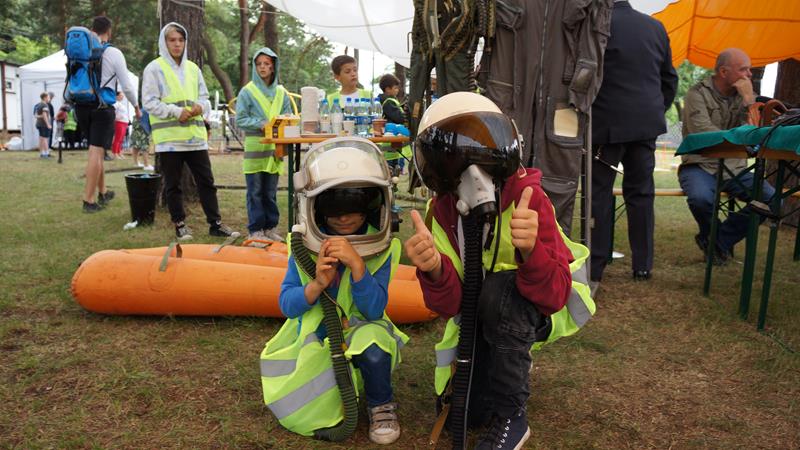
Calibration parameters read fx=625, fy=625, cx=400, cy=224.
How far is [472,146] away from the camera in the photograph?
1.87 meters

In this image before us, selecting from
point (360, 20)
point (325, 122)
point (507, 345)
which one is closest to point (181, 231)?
point (325, 122)

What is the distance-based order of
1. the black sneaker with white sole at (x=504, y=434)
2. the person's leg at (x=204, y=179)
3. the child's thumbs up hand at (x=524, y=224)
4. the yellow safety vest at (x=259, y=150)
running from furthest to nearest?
the person's leg at (x=204, y=179), the yellow safety vest at (x=259, y=150), the black sneaker with white sole at (x=504, y=434), the child's thumbs up hand at (x=524, y=224)

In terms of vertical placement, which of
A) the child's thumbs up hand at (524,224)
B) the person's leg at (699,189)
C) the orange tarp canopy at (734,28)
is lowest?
the person's leg at (699,189)

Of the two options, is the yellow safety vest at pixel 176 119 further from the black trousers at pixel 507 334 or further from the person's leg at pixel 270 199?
the black trousers at pixel 507 334

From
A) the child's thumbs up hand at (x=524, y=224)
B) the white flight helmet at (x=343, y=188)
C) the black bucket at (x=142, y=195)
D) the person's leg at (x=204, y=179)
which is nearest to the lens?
the child's thumbs up hand at (x=524, y=224)

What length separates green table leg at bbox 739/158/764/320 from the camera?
3.40 meters

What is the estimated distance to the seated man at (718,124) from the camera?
4.88 metres

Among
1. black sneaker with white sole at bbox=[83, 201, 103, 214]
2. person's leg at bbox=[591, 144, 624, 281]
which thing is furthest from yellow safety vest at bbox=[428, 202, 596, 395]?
black sneaker with white sole at bbox=[83, 201, 103, 214]

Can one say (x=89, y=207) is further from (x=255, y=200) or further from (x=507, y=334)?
(x=507, y=334)

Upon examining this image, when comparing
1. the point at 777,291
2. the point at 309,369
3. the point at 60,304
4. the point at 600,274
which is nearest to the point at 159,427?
the point at 309,369

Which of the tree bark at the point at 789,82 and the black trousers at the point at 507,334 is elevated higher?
the tree bark at the point at 789,82

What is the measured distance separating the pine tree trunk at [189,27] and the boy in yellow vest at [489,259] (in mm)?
5459

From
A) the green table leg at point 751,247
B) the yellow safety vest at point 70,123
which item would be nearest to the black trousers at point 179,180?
the green table leg at point 751,247

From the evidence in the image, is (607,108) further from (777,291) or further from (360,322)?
(360,322)
